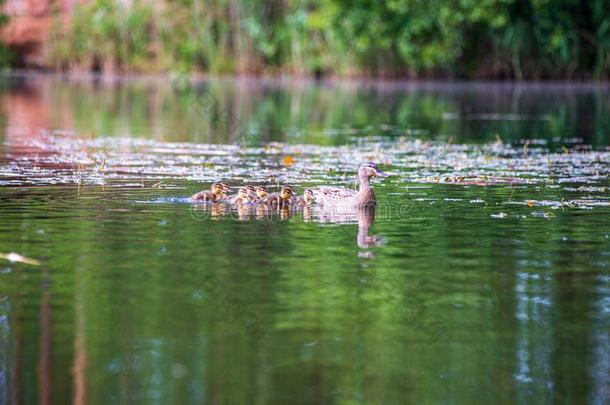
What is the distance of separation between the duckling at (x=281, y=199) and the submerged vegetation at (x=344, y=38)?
95.3 ft

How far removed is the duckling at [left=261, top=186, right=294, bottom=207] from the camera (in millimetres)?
11922

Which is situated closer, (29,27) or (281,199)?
(281,199)

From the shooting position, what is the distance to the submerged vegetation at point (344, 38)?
137ft

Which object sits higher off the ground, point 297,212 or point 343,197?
point 343,197

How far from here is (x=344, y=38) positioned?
43.6m

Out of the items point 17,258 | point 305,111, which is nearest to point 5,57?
point 305,111

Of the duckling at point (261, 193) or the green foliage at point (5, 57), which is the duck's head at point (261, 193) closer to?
the duckling at point (261, 193)

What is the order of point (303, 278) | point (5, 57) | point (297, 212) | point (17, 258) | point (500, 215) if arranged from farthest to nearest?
point (5, 57) → point (297, 212) → point (500, 215) → point (17, 258) → point (303, 278)

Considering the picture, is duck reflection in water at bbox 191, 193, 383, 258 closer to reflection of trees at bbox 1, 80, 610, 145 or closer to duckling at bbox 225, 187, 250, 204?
duckling at bbox 225, 187, 250, 204

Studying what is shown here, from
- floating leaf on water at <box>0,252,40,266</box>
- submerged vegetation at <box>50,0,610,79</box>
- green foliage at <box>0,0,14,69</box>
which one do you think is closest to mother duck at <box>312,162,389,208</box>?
floating leaf on water at <box>0,252,40,266</box>

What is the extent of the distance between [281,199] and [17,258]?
3636 mm

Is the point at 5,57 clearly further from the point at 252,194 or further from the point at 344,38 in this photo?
the point at 252,194

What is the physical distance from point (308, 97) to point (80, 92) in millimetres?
5793

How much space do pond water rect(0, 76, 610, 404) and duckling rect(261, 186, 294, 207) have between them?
197 millimetres
